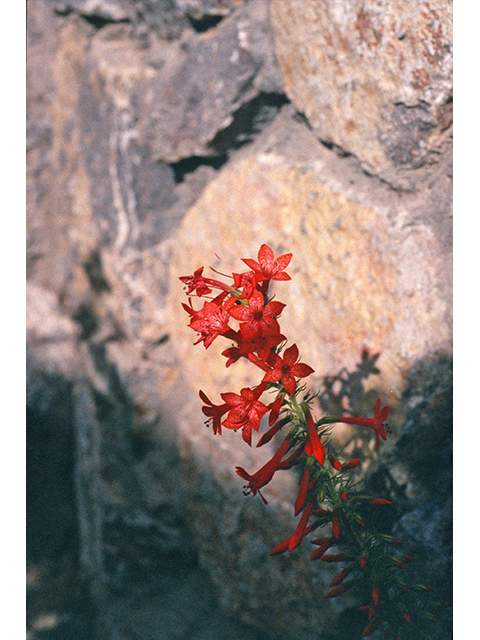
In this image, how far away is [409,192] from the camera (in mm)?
853

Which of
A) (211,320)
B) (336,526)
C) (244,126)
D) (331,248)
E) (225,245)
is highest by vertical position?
(244,126)

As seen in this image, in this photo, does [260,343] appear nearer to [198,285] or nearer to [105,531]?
[198,285]

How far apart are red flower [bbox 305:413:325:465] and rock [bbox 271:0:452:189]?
1.37ft

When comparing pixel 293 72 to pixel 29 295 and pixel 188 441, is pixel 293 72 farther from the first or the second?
pixel 29 295

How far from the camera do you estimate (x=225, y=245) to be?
114cm

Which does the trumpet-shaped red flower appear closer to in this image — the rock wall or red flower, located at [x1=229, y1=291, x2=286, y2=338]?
red flower, located at [x1=229, y1=291, x2=286, y2=338]

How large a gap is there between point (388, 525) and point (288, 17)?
846 millimetres

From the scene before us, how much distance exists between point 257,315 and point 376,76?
441 millimetres

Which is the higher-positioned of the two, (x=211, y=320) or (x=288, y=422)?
(x=211, y=320)

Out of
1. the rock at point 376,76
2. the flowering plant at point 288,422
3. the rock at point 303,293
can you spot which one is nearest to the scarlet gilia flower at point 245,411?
the flowering plant at point 288,422

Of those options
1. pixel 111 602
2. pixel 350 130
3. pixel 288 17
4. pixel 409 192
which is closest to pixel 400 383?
pixel 409 192

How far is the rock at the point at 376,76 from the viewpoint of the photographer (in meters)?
0.76

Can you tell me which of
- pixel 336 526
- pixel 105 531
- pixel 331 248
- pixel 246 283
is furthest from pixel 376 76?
pixel 105 531

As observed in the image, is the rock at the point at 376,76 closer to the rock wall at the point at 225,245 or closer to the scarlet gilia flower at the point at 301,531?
the rock wall at the point at 225,245
